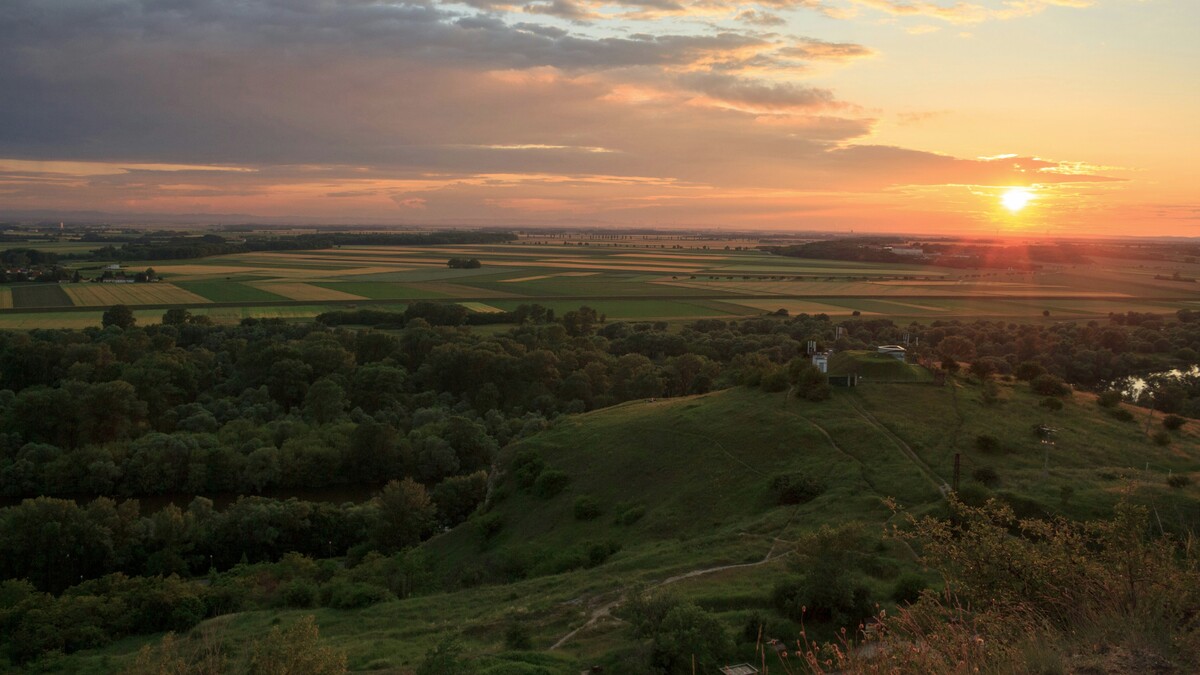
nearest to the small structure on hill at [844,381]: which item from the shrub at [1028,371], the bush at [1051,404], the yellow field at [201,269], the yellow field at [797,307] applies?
the bush at [1051,404]

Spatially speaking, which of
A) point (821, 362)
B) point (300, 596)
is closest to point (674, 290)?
point (821, 362)

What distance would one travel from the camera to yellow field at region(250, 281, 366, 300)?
13520 cm

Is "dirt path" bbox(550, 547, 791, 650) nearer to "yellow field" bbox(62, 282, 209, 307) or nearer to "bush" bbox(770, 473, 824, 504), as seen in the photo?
"bush" bbox(770, 473, 824, 504)

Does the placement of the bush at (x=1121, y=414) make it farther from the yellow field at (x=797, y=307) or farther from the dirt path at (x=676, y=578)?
the yellow field at (x=797, y=307)

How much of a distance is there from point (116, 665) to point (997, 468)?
3779 centimetres

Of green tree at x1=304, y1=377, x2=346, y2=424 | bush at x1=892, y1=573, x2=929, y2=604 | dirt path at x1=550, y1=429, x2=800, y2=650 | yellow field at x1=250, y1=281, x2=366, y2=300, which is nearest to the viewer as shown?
bush at x1=892, y1=573, x2=929, y2=604

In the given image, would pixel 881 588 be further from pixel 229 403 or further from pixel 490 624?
pixel 229 403

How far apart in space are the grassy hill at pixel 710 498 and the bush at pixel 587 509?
86 millimetres

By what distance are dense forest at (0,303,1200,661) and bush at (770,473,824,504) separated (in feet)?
30.8

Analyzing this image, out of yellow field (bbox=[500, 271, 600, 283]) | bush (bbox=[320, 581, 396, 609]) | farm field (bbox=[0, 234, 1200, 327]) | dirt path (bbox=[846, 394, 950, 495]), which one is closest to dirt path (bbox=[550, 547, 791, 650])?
dirt path (bbox=[846, 394, 950, 495])

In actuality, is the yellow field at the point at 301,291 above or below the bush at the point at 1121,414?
above

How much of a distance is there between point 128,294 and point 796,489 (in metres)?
131

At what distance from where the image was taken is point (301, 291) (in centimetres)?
14288

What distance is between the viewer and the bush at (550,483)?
46.0 meters
